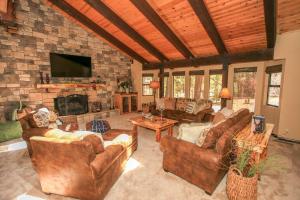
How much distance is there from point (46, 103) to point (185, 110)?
504 cm

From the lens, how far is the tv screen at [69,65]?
603 cm

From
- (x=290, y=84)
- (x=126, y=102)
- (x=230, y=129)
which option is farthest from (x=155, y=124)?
(x=126, y=102)

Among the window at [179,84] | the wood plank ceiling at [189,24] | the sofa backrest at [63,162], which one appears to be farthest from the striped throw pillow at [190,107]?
the sofa backrest at [63,162]

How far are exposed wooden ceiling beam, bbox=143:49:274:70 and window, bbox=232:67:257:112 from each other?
0.47m

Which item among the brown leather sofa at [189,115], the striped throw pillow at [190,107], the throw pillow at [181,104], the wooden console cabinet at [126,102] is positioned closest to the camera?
the brown leather sofa at [189,115]

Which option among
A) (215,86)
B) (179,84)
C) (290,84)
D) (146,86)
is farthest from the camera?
(146,86)

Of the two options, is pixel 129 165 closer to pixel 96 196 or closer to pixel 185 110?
pixel 96 196

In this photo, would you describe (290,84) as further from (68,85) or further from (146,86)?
(68,85)

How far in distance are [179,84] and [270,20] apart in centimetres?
433

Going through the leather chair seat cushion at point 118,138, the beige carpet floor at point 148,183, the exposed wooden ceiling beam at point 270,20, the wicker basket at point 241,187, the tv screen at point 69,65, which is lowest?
the beige carpet floor at point 148,183

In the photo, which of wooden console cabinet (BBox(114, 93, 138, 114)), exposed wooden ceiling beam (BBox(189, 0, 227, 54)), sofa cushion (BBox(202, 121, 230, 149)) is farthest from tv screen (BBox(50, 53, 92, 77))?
sofa cushion (BBox(202, 121, 230, 149))

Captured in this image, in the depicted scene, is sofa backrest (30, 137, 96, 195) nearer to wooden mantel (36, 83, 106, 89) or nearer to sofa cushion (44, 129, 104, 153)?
sofa cushion (44, 129, 104, 153)

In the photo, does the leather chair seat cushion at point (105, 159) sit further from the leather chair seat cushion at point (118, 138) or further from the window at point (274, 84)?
the window at point (274, 84)

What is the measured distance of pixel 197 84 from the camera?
687cm
